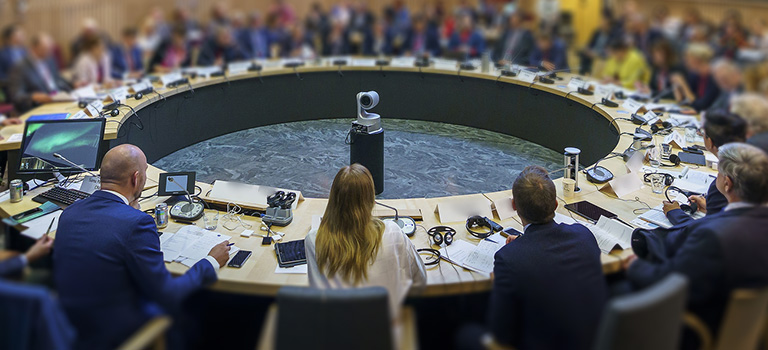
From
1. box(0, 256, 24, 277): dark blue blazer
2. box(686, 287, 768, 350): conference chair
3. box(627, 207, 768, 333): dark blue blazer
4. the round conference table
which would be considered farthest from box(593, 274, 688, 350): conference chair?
box(0, 256, 24, 277): dark blue blazer

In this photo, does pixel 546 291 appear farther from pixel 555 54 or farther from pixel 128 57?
pixel 128 57

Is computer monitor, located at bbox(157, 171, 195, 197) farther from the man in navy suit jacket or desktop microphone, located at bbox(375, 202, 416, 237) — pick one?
desktop microphone, located at bbox(375, 202, 416, 237)

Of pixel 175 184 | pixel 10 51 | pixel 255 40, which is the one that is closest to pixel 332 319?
pixel 175 184

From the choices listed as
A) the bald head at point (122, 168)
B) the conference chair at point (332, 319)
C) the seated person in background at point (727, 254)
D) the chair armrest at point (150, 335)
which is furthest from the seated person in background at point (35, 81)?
the seated person in background at point (727, 254)

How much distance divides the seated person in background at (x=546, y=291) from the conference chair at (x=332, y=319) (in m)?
0.48

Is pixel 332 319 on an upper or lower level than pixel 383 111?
upper

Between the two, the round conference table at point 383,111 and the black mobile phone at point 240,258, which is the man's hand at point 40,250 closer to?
the round conference table at point 383,111

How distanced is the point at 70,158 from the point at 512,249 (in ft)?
9.03

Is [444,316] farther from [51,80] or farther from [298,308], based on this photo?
[51,80]

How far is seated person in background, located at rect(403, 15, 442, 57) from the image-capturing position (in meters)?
9.84

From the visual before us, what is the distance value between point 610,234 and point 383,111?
4492 millimetres

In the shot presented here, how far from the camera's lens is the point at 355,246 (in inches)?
91.2

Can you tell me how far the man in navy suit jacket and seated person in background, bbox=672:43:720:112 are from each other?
15.9 feet

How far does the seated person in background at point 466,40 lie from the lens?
31.1 ft
